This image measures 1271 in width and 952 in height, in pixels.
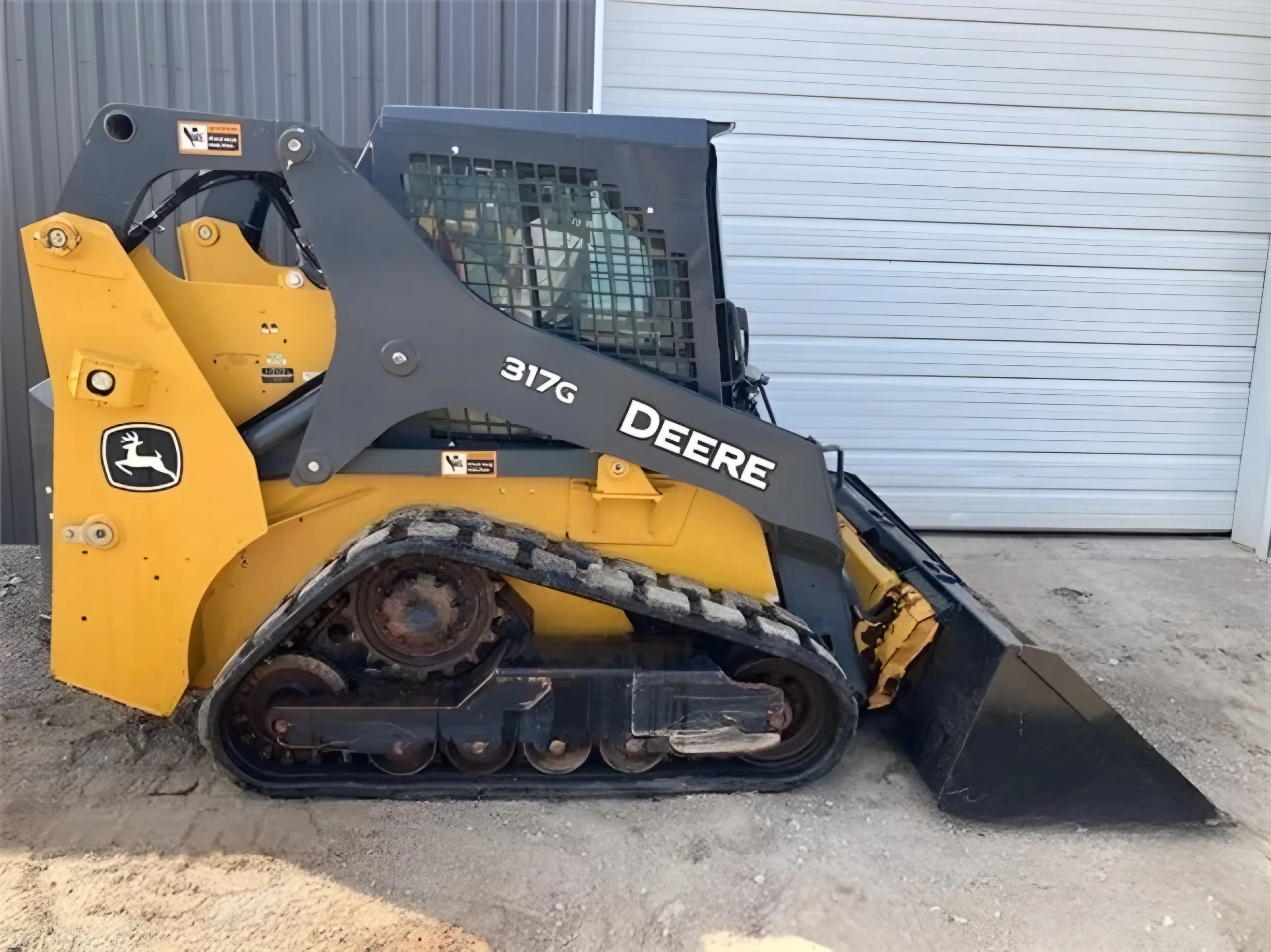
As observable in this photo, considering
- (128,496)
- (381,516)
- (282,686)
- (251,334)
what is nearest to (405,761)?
(282,686)

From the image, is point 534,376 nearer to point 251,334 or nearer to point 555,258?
point 555,258

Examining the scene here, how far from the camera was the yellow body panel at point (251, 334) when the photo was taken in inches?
113

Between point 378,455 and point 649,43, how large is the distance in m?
3.54

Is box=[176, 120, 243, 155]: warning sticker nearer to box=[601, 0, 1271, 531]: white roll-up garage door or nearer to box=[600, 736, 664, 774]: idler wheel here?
box=[600, 736, 664, 774]: idler wheel

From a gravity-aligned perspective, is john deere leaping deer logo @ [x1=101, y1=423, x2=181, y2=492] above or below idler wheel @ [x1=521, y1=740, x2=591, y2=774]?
above

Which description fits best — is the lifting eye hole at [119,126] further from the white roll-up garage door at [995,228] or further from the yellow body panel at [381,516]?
the white roll-up garage door at [995,228]

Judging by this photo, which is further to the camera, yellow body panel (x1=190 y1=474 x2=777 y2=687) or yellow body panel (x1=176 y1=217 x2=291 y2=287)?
yellow body panel (x1=176 y1=217 x2=291 y2=287)

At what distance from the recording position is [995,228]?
5.75m

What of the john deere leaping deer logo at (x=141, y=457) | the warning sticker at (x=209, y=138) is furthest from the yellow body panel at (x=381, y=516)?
the warning sticker at (x=209, y=138)

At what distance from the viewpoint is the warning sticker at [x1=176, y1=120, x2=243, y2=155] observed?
8.91 ft

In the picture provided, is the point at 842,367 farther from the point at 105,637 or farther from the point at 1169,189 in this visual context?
the point at 105,637

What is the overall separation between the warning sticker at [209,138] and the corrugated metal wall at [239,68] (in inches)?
95.2

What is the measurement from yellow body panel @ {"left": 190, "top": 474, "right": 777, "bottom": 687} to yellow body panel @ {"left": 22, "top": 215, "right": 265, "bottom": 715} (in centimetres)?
12

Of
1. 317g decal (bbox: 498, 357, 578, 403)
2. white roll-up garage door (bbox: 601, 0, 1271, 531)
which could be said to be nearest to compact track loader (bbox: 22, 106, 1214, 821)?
317g decal (bbox: 498, 357, 578, 403)
